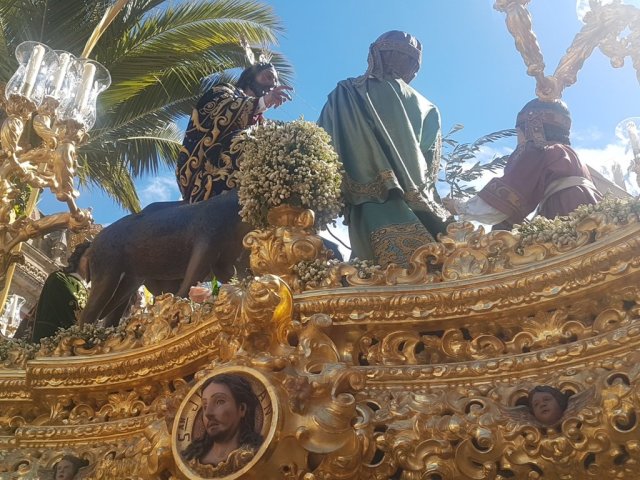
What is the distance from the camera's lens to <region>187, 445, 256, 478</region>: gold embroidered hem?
3.32 meters

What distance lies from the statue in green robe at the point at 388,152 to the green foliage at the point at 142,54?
593cm

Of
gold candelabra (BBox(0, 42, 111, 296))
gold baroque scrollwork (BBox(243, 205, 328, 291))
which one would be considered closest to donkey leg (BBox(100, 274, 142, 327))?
gold candelabra (BBox(0, 42, 111, 296))

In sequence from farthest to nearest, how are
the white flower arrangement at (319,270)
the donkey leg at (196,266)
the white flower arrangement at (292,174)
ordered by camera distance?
the donkey leg at (196,266), the white flower arrangement at (292,174), the white flower arrangement at (319,270)

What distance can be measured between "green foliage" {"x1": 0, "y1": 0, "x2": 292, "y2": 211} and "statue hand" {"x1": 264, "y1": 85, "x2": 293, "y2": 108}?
213 inches

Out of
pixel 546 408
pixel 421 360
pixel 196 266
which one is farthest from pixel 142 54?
pixel 546 408

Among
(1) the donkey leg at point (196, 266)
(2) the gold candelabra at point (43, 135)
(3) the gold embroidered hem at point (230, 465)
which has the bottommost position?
(3) the gold embroidered hem at point (230, 465)

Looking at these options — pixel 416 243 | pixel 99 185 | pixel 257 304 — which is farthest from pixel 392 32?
pixel 99 185

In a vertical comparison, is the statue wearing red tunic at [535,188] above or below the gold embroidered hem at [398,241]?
above

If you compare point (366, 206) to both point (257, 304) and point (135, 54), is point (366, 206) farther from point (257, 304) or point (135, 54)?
point (135, 54)

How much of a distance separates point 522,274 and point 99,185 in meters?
10.3

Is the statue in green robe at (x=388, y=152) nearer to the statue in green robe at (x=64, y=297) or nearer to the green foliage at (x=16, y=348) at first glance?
the green foliage at (x=16, y=348)

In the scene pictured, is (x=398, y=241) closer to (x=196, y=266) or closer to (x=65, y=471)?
(x=196, y=266)

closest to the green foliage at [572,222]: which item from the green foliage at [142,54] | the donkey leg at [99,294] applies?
the donkey leg at [99,294]

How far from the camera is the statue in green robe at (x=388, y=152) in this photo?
4730 mm
